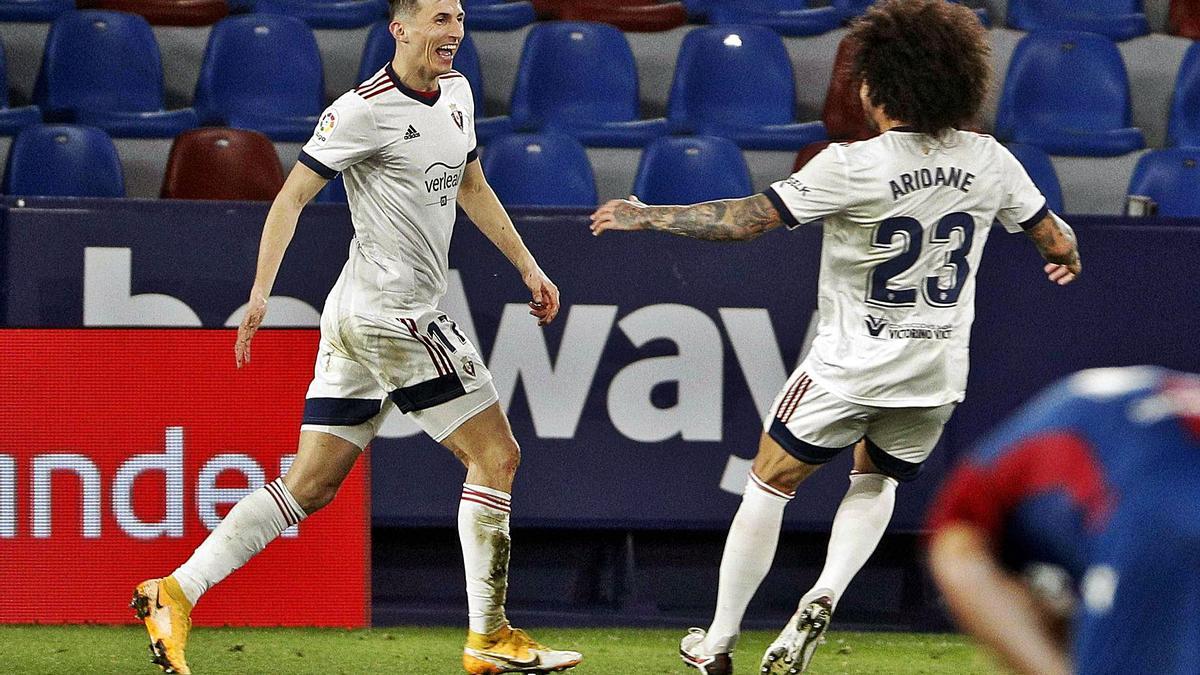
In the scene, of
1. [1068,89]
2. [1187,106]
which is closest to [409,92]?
[1068,89]

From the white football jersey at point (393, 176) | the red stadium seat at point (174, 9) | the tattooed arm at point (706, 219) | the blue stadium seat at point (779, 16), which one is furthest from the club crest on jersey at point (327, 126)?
the blue stadium seat at point (779, 16)

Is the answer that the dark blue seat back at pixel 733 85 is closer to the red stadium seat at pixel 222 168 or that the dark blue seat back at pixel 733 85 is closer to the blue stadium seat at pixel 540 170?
the blue stadium seat at pixel 540 170

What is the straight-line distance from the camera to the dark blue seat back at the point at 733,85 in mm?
8188

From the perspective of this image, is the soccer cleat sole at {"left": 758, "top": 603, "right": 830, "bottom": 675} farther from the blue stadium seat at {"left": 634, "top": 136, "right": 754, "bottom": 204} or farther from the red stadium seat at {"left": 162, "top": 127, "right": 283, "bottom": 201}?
the red stadium seat at {"left": 162, "top": 127, "right": 283, "bottom": 201}

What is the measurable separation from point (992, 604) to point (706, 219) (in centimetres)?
299

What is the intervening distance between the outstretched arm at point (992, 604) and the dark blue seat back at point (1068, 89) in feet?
22.8

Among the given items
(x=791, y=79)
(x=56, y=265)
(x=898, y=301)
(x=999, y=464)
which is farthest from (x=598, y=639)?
(x=999, y=464)

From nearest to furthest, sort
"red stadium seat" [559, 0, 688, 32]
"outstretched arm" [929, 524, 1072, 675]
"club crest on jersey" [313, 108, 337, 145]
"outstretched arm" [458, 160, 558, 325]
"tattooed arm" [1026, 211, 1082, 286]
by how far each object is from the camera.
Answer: "outstretched arm" [929, 524, 1072, 675] → "club crest on jersey" [313, 108, 337, 145] → "tattooed arm" [1026, 211, 1082, 286] → "outstretched arm" [458, 160, 558, 325] → "red stadium seat" [559, 0, 688, 32]

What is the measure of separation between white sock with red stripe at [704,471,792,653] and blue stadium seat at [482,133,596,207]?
9.28 ft

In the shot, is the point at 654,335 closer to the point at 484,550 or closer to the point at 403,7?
the point at 484,550

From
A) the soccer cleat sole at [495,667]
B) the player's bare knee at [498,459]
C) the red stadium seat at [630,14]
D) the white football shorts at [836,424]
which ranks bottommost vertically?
the soccer cleat sole at [495,667]

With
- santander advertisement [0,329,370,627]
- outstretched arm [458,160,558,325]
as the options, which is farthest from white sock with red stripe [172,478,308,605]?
outstretched arm [458,160,558,325]

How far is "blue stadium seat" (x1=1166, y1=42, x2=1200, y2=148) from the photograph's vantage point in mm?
8188

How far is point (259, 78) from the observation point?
8031 millimetres
